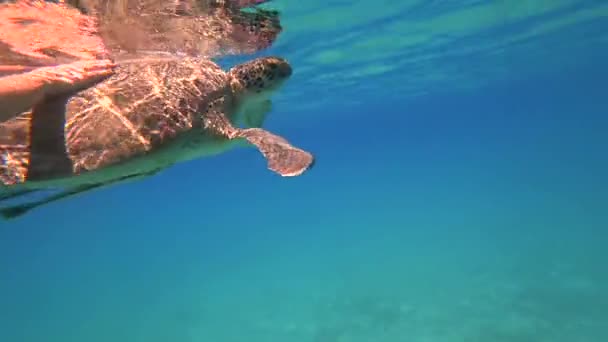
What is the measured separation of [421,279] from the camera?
2011cm

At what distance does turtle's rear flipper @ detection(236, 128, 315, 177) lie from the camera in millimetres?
3721

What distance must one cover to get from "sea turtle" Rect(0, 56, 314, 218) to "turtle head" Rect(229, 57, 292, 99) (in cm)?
1

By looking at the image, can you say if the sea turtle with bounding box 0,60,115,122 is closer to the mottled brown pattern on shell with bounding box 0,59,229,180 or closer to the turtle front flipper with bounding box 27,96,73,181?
the turtle front flipper with bounding box 27,96,73,181

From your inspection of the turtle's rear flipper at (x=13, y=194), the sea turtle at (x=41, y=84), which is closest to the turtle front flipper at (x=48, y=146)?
the sea turtle at (x=41, y=84)

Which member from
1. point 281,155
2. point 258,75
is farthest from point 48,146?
point 258,75

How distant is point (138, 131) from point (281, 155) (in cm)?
137

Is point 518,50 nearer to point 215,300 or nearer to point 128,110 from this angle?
point 215,300

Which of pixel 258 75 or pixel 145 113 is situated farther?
pixel 258 75

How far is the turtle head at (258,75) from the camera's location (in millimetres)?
4855

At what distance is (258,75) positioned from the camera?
4875mm

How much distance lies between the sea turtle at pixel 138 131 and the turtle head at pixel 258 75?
0.5 inches

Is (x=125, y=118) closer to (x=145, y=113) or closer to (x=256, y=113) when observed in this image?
(x=145, y=113)

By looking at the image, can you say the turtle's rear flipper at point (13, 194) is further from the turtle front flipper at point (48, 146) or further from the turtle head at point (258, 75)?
the turtle head at point (258, 75)

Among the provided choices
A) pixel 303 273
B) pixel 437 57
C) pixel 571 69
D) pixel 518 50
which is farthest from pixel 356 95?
pixel 571 69
